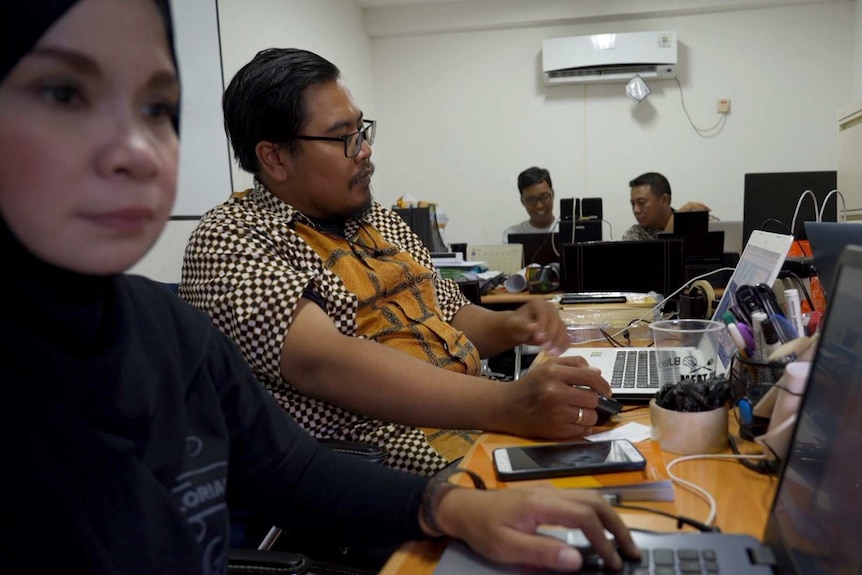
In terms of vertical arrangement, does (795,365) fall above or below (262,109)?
below

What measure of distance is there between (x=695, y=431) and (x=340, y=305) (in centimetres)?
64

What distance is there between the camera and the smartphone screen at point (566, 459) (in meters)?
0.77

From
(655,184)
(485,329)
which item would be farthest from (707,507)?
(655,184)

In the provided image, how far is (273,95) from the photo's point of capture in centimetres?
132

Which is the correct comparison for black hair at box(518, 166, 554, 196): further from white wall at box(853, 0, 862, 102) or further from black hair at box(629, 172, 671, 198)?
white wall at box(853, 0, 862, 102)

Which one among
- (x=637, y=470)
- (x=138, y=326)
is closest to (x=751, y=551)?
(x=637, y=470)

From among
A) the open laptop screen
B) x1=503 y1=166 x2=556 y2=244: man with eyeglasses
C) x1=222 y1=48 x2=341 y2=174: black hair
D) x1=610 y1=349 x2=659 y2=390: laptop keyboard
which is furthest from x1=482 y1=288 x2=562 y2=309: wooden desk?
the open laptop screen

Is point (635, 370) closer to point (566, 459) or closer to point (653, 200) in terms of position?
point (566, 459)

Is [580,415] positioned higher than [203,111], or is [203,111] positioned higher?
[203,111]

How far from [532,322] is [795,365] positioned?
64cm

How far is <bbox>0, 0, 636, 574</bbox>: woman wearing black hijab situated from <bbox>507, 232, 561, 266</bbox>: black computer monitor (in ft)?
8.79

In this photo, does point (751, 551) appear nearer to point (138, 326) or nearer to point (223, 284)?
point (138, 326)

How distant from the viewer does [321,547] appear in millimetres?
951

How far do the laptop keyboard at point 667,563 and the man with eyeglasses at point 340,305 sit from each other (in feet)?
1.10
